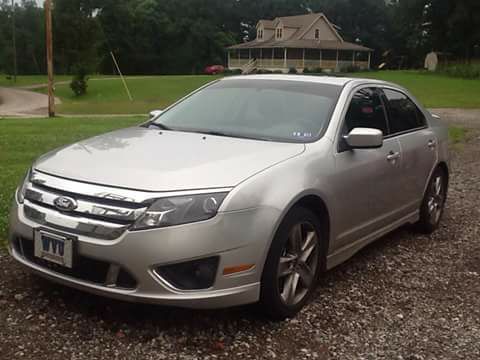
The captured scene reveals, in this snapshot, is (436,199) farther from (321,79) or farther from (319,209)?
(319,209)

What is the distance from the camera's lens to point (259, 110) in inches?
181

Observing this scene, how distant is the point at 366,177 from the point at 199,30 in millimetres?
83185

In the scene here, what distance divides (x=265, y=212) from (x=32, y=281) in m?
1.80

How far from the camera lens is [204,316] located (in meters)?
3.69

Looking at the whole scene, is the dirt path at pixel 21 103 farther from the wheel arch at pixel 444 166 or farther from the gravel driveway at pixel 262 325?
the gravel driveway at pixel 262 325

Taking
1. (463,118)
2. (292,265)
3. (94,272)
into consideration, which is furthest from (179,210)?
(463,118)

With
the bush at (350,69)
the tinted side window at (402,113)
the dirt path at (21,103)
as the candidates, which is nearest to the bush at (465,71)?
the bush at (350,69)

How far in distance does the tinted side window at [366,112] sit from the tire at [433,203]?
116cm

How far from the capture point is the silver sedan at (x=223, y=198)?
3.17 metres

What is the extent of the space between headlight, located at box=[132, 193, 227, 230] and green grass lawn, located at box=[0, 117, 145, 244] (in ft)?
7.38

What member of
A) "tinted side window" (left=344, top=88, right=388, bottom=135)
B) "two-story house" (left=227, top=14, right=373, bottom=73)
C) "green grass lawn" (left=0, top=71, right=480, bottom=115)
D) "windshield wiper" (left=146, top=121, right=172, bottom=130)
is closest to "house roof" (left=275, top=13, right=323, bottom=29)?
"two-story house" (left=227, top=14, right=373, bottom=73)

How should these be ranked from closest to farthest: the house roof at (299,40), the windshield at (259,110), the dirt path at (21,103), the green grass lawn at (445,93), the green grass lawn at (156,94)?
the windshield at (259,110) → the green grass lawn at (445,93) → the green grass lawn at (156,94) → the dirt path at (21,103) → the house roof at (299,40)

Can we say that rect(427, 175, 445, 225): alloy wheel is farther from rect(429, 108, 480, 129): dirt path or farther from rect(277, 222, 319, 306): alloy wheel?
rect(429, 108, 480, 129): dirt path

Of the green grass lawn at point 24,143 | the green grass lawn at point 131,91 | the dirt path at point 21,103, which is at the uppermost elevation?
the green grass lawn at point 24,143
